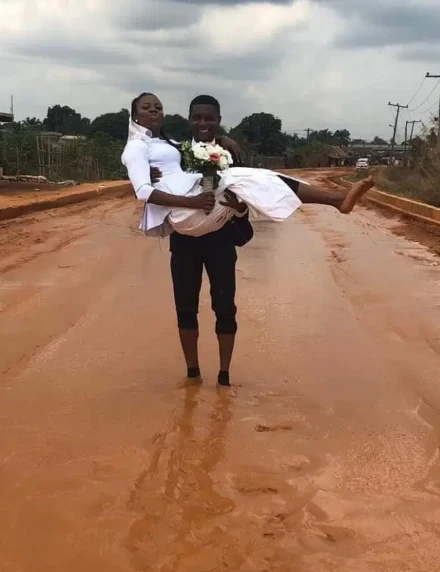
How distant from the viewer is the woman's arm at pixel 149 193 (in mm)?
4195

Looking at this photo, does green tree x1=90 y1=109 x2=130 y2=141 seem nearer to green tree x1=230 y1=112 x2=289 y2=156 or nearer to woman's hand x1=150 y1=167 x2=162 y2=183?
green tree x1=230 y1=112 x2=289 y2=156

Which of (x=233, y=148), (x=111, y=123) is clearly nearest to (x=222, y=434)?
(x=233, y=148)

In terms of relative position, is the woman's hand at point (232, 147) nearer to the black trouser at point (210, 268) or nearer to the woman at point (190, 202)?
the woman at point (190, 202)

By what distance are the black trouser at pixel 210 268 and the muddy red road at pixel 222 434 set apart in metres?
0.52

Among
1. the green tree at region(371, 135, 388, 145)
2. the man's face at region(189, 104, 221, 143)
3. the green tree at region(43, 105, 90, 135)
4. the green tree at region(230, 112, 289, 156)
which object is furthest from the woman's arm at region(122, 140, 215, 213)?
the green tree at region(371, 135, 388, 145)

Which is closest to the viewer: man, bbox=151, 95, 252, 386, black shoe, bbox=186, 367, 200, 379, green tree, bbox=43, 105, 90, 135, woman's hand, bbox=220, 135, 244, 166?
man, bbox=151, 95, 252, 386

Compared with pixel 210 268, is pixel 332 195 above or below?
above

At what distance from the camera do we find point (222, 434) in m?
4.08

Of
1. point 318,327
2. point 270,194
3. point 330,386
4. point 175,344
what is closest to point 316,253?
point 318,327

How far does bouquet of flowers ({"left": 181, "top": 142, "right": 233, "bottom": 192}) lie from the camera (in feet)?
13.6

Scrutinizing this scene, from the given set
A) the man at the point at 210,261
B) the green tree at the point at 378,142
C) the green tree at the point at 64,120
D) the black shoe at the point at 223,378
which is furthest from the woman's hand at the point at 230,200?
the green tree at the point at 378,142

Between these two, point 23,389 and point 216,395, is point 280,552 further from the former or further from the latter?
point 23,389

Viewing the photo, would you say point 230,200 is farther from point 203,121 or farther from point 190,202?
point 203,121

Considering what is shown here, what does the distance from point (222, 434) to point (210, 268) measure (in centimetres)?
98
